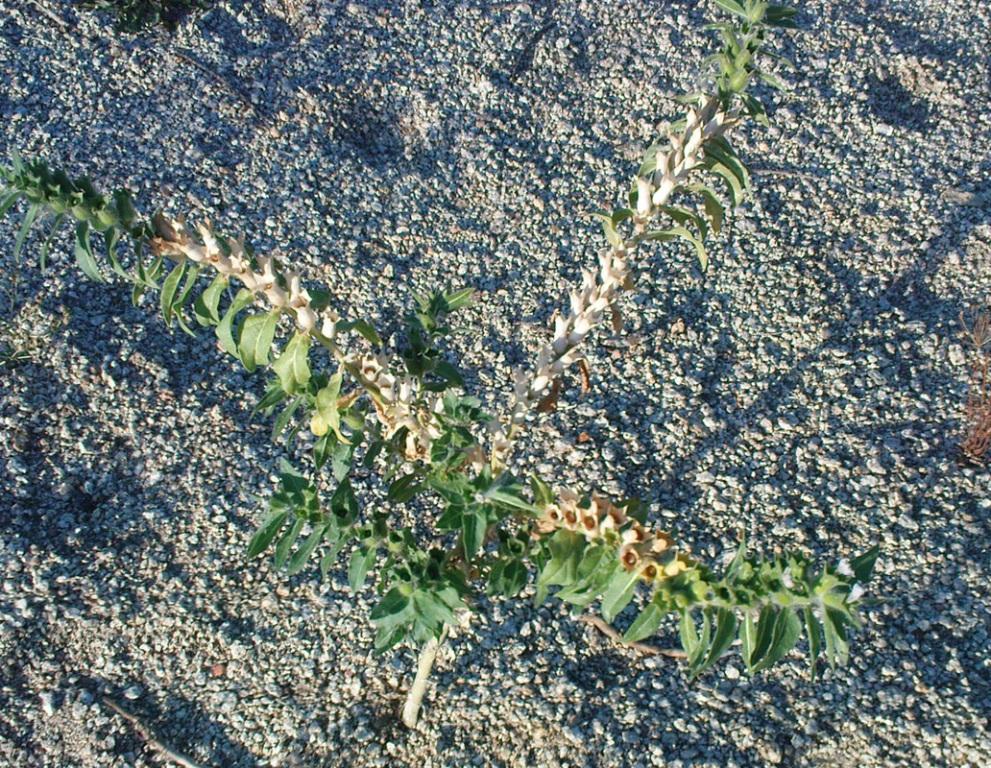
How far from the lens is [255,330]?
1661 mm

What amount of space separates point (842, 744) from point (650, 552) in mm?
1181

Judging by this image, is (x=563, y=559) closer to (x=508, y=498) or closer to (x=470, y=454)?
(x=508, y=498)

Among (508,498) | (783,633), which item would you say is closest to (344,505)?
(508,498)

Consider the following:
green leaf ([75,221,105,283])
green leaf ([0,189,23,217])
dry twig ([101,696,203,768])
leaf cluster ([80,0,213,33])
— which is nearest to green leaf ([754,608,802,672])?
green leaf ([75,221,105,283])

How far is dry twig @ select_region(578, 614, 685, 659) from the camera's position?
103 inches

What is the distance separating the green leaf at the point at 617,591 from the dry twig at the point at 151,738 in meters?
1.37

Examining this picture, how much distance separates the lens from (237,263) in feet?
5.40

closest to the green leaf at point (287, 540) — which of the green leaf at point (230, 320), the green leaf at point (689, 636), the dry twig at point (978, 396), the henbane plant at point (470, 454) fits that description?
the henbane plant at point (470, 454)

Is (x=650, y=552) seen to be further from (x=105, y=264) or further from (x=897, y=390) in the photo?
(x=105, y=264)

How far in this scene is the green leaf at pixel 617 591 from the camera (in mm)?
1597

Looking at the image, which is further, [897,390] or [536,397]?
[897,390]

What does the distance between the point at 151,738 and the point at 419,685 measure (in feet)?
2.28

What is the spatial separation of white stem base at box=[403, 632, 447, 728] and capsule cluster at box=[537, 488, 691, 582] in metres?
0.70

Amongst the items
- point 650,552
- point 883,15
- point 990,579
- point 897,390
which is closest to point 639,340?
point 897,390
